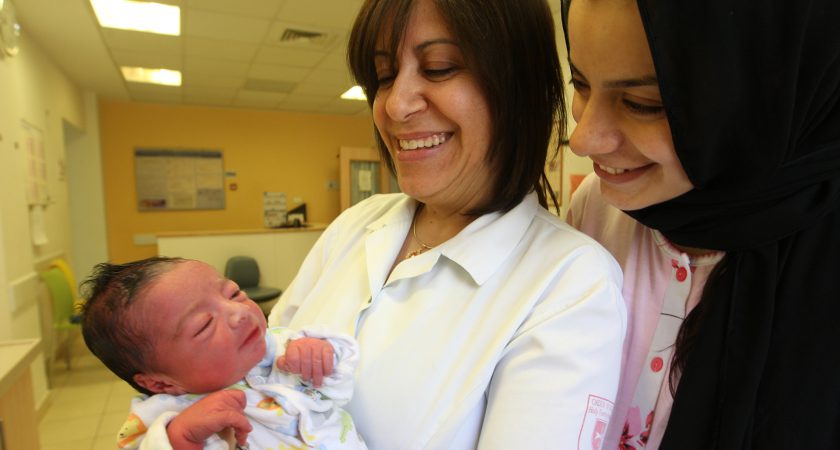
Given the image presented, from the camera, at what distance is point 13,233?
11.7ft

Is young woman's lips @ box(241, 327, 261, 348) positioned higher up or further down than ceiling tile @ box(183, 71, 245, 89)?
further down

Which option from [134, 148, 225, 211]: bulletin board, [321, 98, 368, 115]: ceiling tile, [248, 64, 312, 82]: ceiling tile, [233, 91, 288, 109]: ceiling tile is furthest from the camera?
[321, 98, 368, 115]: ceiling tile

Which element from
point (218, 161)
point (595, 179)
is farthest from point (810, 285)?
point (218, 161)

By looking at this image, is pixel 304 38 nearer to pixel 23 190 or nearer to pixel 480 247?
pixel 23 190

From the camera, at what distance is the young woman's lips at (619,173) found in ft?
2.72

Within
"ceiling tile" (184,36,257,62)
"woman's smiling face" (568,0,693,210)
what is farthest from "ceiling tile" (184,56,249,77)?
"woman's smiling face" (568,0,693,210)

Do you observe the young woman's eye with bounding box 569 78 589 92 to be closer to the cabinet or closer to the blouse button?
the blouse button

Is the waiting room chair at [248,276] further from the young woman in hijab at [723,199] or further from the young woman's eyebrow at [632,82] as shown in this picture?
the young woman's eyebrow at [632,82]

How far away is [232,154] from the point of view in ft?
25.6

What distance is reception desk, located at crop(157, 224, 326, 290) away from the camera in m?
5.75

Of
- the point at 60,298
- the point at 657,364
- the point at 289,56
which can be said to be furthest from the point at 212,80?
the point at 657,364

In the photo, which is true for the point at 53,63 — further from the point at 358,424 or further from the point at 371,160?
the point at 358,424

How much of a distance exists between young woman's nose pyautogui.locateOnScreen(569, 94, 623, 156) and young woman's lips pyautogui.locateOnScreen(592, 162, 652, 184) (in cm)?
7

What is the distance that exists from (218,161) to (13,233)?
4292mm
